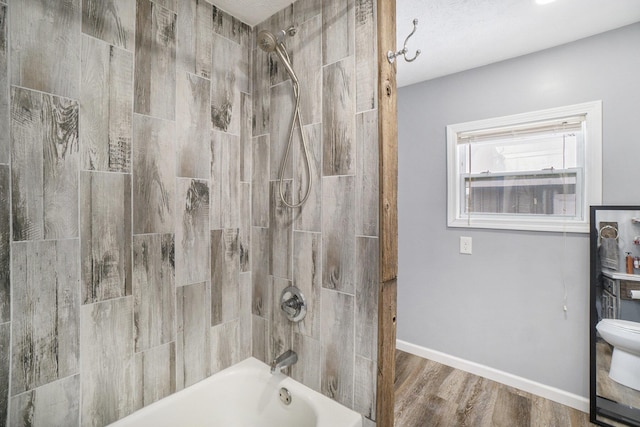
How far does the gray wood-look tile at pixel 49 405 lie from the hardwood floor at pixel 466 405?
1.83 metres

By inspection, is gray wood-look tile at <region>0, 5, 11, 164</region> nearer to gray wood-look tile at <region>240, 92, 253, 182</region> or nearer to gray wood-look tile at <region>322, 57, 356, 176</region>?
gray wood-look tile at <region>240, 92, 253, 182</region>

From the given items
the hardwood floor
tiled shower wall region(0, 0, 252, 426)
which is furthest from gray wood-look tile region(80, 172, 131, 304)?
the hardwood floor

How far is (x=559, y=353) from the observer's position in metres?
2.00

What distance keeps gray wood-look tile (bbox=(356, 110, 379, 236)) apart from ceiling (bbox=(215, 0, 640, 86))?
0.83 meters

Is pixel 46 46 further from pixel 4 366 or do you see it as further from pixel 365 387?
pixel 365 387

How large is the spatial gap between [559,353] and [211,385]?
2.38m

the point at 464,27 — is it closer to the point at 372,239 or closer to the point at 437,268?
the point at 372,239

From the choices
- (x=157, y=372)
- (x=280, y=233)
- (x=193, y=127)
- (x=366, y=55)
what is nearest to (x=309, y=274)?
(x=280, y=233)

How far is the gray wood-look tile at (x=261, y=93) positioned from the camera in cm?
153

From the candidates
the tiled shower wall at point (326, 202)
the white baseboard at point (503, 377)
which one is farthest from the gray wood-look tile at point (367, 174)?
the white baseboard at point (503, 377)

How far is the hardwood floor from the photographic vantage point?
1.86m

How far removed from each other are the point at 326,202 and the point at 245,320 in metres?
0.87

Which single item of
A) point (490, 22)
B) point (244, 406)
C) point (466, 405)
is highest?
point (490, 22)

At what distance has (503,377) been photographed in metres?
2.21
